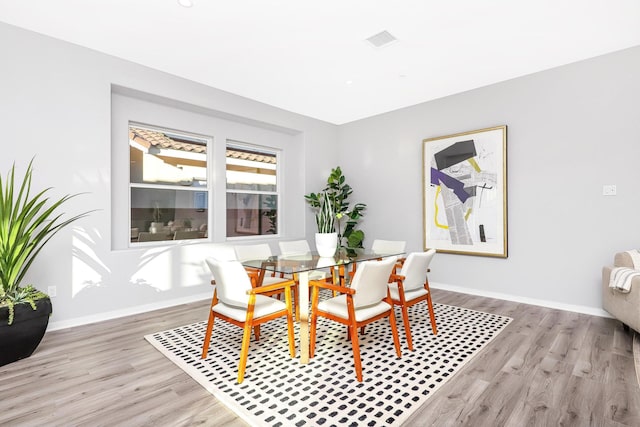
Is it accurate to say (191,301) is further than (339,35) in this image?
Yes

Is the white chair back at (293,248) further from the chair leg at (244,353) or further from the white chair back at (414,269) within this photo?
the chair leg at (244,353)

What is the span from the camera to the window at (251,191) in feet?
16.4

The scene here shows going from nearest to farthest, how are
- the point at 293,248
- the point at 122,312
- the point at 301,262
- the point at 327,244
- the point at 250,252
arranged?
1. the point at 301,262
2. the point at 327,244
3. the point at 250,252
4. the point at 122,312
5. the point at 293,248

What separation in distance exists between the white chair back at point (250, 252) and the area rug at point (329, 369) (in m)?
0.71

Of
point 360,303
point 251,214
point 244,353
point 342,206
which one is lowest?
point 244,353

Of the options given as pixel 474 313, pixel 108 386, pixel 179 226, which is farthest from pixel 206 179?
pixel 474 313

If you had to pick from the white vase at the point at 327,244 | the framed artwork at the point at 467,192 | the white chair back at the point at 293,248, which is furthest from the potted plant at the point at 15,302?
Result: the framed artwork at the point at 467,192

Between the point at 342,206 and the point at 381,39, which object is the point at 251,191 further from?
the point at 381,39

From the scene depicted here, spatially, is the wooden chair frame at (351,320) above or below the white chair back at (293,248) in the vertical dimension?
below

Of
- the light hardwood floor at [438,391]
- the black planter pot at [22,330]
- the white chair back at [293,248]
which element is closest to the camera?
the light hardwood floor at [438,391]

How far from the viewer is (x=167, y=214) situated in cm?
434

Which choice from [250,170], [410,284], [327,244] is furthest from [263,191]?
[410,284]

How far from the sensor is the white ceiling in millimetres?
2701

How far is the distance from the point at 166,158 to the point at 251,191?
1.38m
